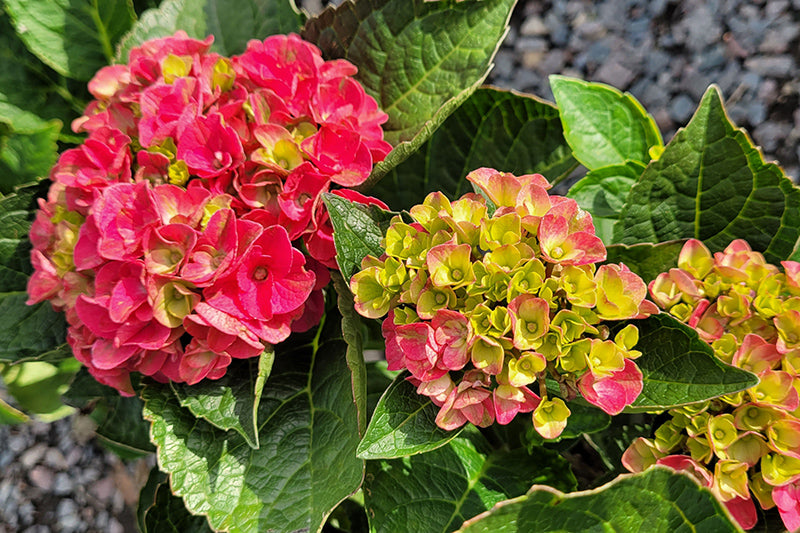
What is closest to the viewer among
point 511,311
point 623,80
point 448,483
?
point 511,311

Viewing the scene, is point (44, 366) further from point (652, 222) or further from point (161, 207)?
point (652, 222)

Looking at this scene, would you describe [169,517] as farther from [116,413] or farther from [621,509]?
[621,509]

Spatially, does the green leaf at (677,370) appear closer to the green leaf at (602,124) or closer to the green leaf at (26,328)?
the green leaf at (602,124)

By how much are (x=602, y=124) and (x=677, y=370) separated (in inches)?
17.9

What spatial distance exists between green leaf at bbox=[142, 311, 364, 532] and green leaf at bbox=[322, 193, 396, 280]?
0.61ft

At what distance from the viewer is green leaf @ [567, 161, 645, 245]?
95cm

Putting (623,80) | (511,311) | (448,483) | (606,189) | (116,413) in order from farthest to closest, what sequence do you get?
(623,80) < (116,413) < (606,189) < (448,483) < (511,311)

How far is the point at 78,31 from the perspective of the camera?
43.8 inches

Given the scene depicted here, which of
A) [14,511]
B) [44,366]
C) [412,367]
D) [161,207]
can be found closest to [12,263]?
[161,207]

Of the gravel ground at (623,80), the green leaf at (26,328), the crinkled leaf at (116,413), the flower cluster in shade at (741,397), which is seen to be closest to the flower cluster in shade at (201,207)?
the green leaf at (26,328)

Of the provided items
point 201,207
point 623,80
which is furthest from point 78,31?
point 623,80

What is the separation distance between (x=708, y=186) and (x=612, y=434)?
0.35 meters

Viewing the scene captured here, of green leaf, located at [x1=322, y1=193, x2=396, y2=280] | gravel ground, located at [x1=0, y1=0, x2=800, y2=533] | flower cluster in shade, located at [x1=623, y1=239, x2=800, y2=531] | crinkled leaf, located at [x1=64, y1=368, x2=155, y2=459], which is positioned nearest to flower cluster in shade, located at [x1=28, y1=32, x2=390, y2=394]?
green leaf, located at [x1=322, y1=193, x2=396, y2=280]

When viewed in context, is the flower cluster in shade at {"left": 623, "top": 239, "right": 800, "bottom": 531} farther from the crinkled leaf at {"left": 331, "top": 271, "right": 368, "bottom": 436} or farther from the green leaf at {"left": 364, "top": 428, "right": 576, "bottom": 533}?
the crinkled leaf at {"left": 331, "top": 271, "right": 368, "bottom": 436}
